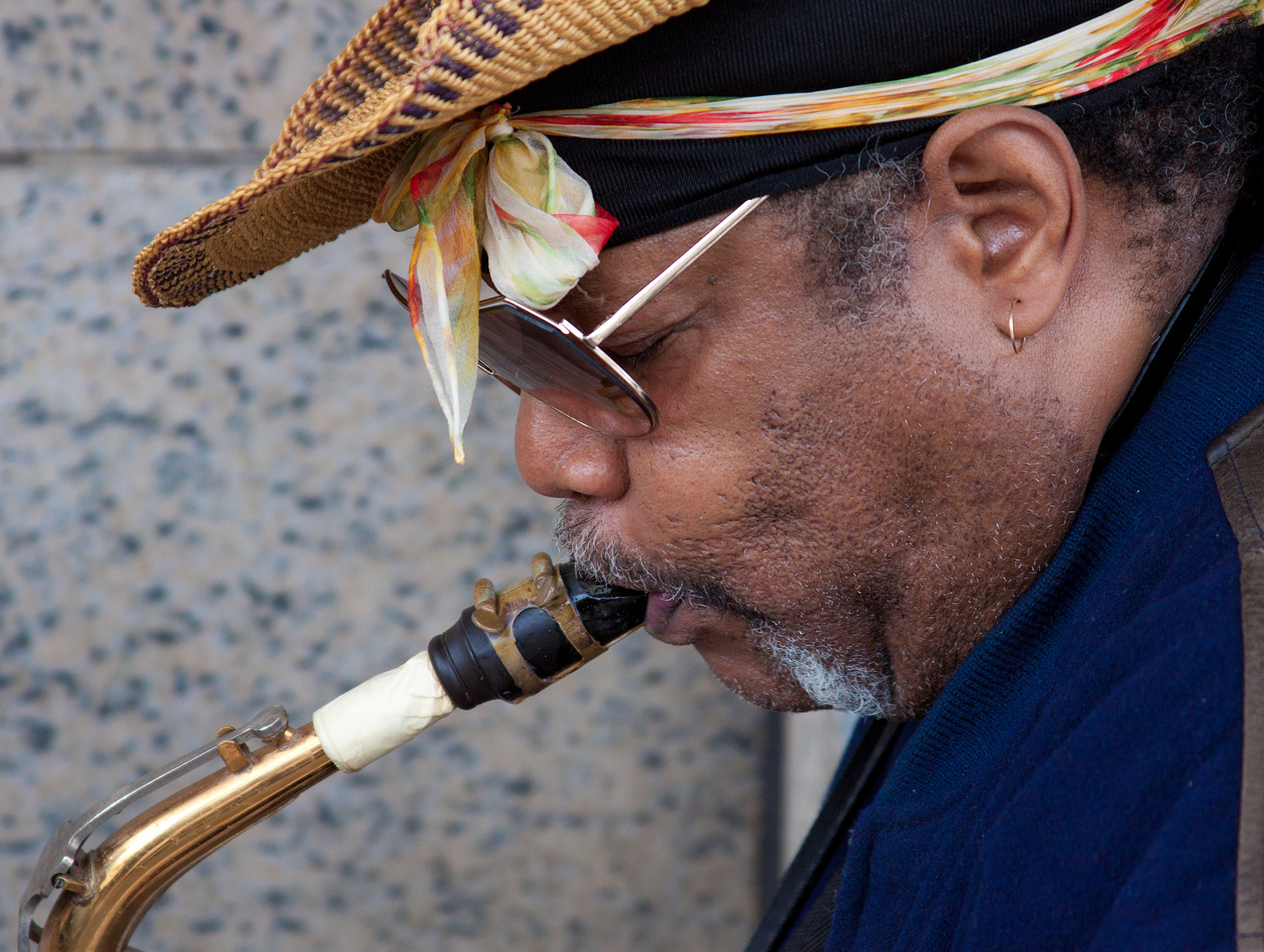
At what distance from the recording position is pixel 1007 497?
1010mm

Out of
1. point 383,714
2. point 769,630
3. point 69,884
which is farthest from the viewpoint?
point 69,884

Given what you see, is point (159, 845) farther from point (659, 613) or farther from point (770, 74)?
point (770, 74)

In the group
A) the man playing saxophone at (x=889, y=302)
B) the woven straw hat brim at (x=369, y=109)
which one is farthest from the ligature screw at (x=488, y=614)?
the woven straw hat brim at (x=369, y=109)

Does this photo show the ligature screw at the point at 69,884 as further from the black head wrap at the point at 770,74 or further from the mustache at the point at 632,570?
the black head wrap at the point at 770,74

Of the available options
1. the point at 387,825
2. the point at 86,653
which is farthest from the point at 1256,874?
the point at 86,653

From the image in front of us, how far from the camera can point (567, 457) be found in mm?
1180

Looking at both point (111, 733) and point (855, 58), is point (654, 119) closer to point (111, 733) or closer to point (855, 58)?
point (855, 58)

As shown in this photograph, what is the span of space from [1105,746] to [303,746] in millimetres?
1005

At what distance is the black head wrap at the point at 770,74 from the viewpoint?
870 mm

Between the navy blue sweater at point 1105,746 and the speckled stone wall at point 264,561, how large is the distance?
1.12 meters

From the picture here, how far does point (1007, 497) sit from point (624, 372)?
385 millimetres

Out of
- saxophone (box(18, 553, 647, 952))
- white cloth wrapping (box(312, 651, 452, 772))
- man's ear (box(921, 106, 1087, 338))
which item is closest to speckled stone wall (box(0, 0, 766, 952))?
saxophone (box(18, 553, 647, 952))

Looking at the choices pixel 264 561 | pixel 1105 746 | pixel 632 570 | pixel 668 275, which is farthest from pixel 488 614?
pixel 264 561

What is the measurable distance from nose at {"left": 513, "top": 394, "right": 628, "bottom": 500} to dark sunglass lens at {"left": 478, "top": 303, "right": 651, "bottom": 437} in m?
0.02
